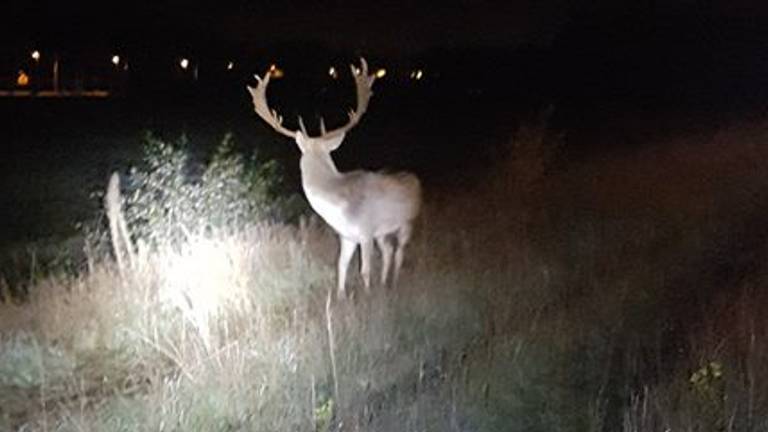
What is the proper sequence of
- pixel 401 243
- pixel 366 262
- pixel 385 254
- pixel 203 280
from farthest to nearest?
pixel 401 243
pixel 385 254
pixel 366 262
pixel 203 280

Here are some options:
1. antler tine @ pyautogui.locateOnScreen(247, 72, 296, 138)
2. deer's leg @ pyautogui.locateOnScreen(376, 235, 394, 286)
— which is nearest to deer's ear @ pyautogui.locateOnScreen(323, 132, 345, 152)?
antler tine @ pyautogui.locateOnScreen(247, 72, 296, 138)

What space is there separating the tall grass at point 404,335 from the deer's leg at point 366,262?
7 cm

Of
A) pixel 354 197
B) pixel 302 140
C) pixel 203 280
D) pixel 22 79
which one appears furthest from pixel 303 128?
pixel 22 79

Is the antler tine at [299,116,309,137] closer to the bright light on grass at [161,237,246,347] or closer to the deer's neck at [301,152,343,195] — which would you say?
the deer's neck at [301,152,343,195]

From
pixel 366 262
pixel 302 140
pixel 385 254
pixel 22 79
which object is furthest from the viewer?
pixel 22 79

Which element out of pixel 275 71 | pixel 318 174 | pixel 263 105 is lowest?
pixel 318 174

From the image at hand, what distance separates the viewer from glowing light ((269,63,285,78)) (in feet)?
18.6

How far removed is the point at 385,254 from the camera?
6004 mm

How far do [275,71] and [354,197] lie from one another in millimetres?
722

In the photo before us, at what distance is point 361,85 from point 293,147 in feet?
1.49

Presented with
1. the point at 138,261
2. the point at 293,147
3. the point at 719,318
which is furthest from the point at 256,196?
the point at 719,318

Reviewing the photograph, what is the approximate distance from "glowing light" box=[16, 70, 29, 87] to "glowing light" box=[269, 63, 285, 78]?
149cm

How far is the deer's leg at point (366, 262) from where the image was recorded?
5758 millimetres

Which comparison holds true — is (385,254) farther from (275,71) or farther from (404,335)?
(275,71)
